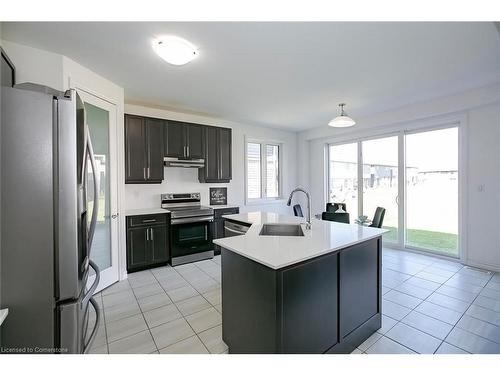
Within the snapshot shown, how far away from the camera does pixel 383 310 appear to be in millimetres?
2365

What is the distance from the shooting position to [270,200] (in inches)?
222

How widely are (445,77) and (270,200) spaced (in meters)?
3.84

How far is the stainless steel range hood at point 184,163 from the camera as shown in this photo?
389 centimetres

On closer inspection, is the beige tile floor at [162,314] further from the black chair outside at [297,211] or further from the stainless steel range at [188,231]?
the black chair outside at [297,211]

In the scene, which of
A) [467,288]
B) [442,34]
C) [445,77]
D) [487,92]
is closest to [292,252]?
[442,34]

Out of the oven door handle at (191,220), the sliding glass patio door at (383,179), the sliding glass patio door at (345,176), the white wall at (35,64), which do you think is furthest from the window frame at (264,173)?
the white wall at (35,64)

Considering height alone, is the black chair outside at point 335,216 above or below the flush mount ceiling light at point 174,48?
below

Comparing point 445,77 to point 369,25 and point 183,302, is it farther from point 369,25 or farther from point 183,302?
point 183,302

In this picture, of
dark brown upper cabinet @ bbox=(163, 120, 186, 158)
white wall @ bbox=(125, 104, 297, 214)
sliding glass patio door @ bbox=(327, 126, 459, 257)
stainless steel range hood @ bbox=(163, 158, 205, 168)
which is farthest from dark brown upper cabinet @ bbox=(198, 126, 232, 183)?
sliding glass patio door @ bbox=(327, 126, 459, 257)

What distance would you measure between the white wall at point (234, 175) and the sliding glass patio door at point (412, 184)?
1.55 meters

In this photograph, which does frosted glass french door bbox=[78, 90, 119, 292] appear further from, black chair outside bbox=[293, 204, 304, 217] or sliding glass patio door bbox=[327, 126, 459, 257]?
sliding glass patio door bbox=[327, 126, 459, 257]

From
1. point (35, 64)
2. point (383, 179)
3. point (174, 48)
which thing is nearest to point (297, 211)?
point (383, 179)

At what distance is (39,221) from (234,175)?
3946 millimetres
